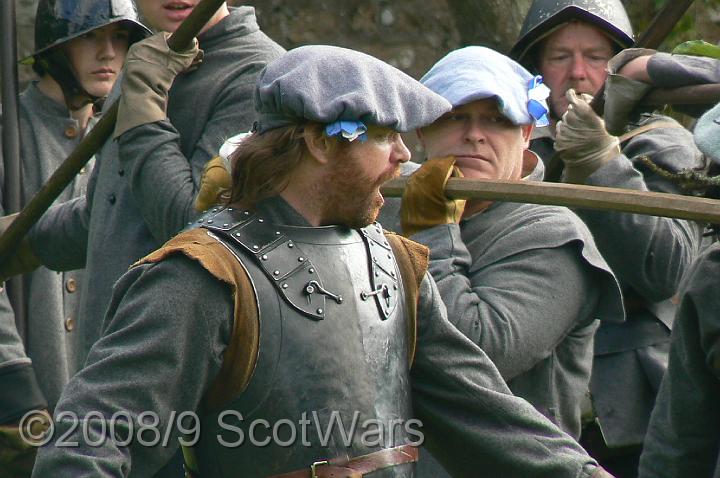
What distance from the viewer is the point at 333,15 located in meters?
7.18

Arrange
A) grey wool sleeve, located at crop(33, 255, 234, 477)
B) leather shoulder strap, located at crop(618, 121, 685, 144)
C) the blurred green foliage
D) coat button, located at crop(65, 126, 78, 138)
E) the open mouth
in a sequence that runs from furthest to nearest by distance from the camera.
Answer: the blurred green foliage
coat button, located at crop(65, 126, 78, 138)
leather shoulder strap, located at crop(618, 121, 685, 144)
the open mouth
grey wool sleeve, located at crop(33, 255, 234, 477)

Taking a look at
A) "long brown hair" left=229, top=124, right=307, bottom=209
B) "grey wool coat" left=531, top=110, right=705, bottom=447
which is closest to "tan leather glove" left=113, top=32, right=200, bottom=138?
"long brown hair" left=229, top=124, right=307, bottom=209

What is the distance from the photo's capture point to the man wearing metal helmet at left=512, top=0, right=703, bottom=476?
464 centimetres

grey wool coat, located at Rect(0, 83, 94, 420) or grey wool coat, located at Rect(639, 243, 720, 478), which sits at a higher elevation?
grey wool coat, located at Rect(639, 243, 720, 478)

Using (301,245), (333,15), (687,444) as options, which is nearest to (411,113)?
(301,245)

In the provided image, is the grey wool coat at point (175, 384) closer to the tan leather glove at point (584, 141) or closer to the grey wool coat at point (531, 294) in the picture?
the grey wool coat at point (531, 294)

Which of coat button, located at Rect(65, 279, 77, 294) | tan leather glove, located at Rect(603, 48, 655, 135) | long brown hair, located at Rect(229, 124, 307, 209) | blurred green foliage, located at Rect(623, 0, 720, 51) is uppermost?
long brown hair, located at Rect(229, 124, 307, 209)

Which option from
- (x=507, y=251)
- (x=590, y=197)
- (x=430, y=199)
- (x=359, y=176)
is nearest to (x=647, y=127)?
(x=507, y=251)

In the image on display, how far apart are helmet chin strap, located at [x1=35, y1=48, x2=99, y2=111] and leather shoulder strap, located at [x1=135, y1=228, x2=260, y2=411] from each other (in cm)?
272

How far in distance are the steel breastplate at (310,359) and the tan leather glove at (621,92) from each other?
0.78 m

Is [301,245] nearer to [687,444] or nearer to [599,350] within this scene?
[687,444]

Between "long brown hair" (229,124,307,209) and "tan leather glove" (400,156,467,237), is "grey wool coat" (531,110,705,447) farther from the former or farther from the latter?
"long brown hair" (229,124,307,209)

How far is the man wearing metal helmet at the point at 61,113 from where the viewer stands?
589cm

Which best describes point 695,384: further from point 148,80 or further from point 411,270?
point 148,80
